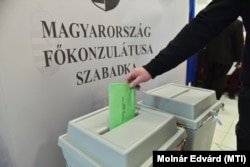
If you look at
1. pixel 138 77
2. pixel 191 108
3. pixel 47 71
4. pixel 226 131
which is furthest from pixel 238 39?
pixel 47 71

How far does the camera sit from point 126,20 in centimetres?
117

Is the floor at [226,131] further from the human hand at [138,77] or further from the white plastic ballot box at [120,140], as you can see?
the human hand at [138,77]

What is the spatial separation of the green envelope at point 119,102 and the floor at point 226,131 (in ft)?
4.32

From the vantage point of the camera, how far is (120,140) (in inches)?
25.5

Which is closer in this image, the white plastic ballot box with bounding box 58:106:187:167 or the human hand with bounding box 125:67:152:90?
the white plastic ballot box with bounding box 58:106:187:167

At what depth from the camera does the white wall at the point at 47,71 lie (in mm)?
792

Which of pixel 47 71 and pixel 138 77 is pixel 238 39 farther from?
pixel 47 71

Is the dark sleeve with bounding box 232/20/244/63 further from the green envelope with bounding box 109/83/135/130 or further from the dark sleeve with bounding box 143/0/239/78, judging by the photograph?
the green envelope with bounding box 109/83/135/130

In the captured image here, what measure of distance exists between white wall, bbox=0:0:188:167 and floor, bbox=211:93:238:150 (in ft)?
3.94

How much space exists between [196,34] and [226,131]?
1661 millimetres

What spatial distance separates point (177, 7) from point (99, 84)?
884 millimetres

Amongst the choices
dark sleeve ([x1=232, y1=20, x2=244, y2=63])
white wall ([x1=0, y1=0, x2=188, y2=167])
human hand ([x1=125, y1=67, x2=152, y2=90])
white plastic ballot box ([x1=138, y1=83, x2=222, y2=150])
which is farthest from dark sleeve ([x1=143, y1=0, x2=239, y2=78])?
dark sleeve ([x1=232, y1=20, x2=244, y2=63])

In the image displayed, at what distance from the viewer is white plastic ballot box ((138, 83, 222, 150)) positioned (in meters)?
0.93

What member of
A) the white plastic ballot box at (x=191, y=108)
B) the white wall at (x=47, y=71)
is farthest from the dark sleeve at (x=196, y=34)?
the white wall at (x=47, y=71)
